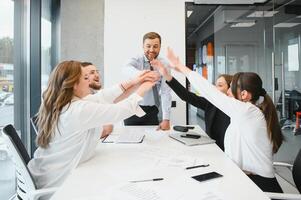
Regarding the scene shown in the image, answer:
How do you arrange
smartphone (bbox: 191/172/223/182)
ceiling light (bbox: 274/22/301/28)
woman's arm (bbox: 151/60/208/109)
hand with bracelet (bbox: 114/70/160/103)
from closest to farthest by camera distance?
1. smartphone (bbox: 191/172/223/182)
2. hand with bracelet (bbox: 114/70/160/103)
3. woman's arm (bbox: 151/60/208/109)
4. ceiling light (bbox: 274/22/301/28)

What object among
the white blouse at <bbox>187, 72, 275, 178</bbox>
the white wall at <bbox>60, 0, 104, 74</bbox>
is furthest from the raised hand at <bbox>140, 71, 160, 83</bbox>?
the white wall at <bbox>60, 0, 104, 74</bbox>

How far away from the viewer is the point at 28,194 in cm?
123

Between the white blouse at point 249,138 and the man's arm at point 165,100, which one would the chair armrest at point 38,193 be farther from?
the man's arm at point 165,100

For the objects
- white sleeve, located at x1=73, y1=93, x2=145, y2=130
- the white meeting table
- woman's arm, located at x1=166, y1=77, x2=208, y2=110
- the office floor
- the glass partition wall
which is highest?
the glass partition wall

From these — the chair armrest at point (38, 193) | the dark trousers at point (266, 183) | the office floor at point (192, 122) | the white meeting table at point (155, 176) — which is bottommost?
the office floor at point (192, 122)

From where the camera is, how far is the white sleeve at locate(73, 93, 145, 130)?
1406mm

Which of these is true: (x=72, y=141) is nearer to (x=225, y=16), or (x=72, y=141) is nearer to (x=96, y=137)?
(x=96, y=137)

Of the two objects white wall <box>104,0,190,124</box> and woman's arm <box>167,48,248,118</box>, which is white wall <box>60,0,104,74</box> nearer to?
white wall <box>104,0,190,124</box>

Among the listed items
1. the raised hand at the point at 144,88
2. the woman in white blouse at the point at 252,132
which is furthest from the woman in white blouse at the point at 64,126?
the woman in white blouse at the point at 252,132

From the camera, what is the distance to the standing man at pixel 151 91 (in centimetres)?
256

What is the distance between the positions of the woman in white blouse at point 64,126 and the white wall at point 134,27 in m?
2.23

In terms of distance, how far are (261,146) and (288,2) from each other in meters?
2.94

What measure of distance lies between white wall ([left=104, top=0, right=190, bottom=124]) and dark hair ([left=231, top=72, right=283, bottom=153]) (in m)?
2.12

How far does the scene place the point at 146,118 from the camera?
272 centimetres
